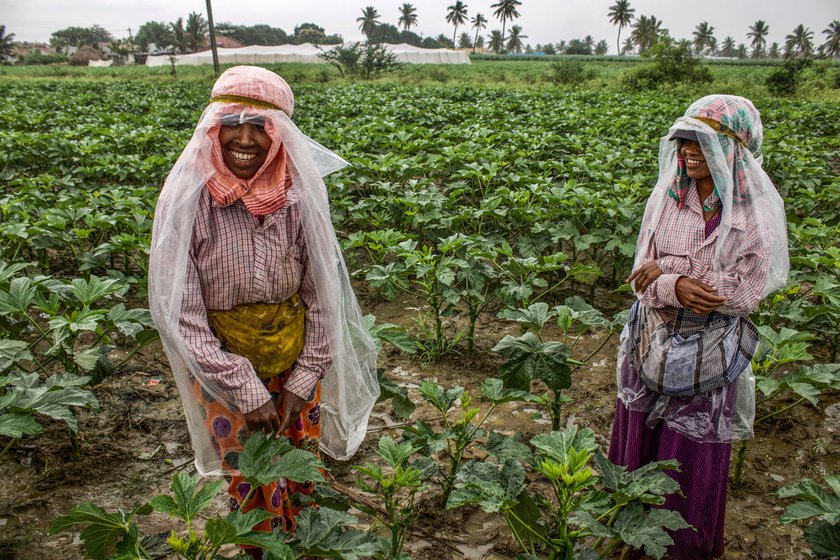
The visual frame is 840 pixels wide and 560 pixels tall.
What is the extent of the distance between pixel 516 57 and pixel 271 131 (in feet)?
196

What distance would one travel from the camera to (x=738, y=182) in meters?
1.88

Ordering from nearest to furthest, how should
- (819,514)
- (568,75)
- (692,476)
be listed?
1. (819,514)
2. (692,476)
3. (568,75)

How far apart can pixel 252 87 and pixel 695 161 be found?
4.63ft

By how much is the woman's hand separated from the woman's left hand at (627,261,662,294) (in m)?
0.09

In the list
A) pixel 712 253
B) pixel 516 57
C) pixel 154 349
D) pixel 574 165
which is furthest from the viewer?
pixel 516 57

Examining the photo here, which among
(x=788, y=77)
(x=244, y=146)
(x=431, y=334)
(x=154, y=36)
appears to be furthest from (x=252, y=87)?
(x=154, y=36)

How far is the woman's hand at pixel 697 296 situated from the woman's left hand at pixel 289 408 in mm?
1266

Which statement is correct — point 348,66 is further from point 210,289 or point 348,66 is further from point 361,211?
point 210,289

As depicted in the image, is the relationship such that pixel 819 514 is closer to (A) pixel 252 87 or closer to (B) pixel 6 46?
(A) pixel 252 87

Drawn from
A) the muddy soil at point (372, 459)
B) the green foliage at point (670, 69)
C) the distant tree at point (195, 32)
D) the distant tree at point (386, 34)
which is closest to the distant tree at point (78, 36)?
the distant tree at point (195, 32)

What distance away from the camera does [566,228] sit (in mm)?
3984

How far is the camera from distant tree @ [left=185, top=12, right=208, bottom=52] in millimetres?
60969

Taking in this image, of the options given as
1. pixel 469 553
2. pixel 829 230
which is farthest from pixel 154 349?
pixel 829 230

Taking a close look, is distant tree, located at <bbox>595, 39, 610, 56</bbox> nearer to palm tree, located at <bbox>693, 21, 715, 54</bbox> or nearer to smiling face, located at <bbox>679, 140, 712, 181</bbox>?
palm tree, located at <bbox>693, 21, 715, 54</bbox>
